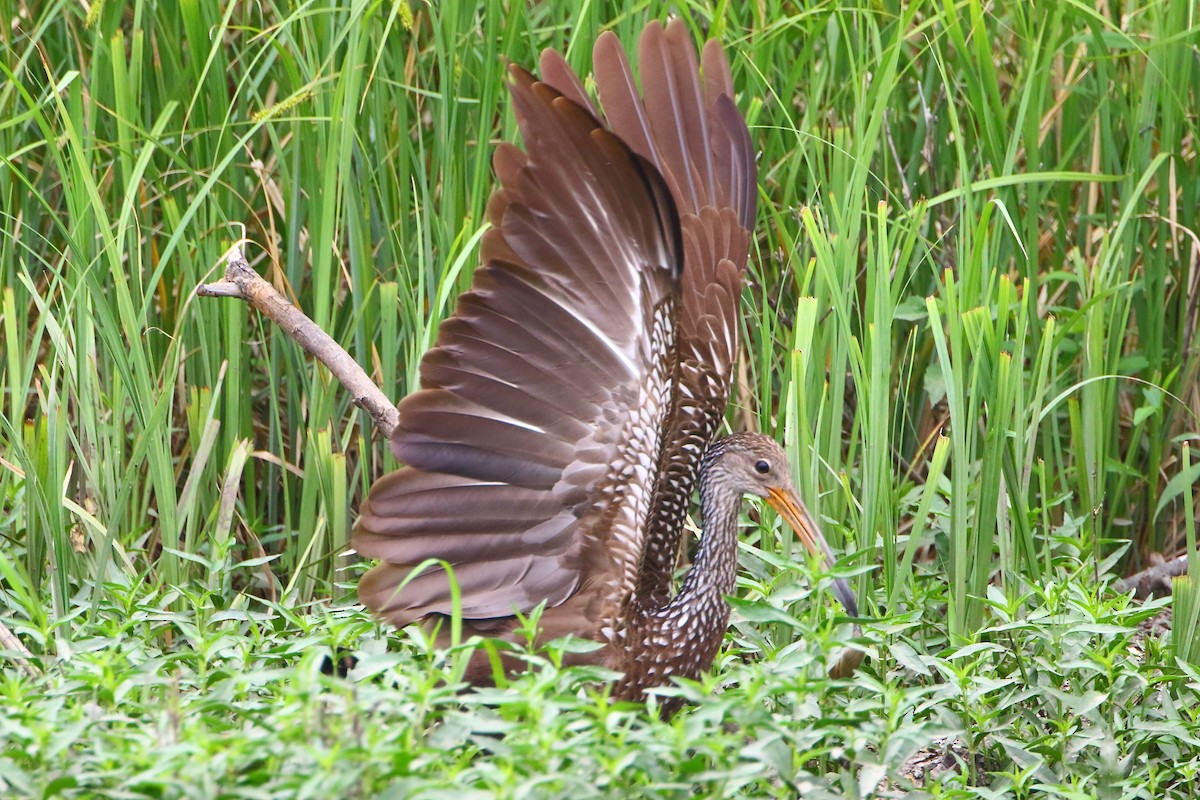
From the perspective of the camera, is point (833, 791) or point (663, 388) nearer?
point (833, 791)

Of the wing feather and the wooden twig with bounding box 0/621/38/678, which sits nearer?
the wooden twig with bounding box 0/621/38/678

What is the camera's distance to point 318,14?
381 centimetres

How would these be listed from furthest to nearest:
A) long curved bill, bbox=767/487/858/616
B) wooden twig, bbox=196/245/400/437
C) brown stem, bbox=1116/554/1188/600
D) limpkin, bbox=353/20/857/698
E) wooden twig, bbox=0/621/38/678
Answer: brown stem, bbox=1116/554/1188/600
wooden twig, bbox=196/245/400/437
long curved bill, bbox=767/487/858/616
wooden twig, bbox=0/621/38/678
limpkin, bbox=353/20/857/698

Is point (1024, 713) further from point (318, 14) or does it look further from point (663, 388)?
point (318, 14)

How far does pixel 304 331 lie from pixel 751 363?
1.23 metres

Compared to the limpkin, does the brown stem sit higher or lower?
lower

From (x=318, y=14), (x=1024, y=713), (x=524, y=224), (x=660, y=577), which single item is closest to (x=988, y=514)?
(x=1024, y=713)

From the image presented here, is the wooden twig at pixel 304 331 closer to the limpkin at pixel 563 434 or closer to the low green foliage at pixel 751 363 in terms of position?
the low green foliage at pixel 751 363

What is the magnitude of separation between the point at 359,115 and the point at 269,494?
40.3 inches

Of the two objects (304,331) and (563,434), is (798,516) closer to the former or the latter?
(563,434)

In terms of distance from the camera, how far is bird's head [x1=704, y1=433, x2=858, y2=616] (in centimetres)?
302

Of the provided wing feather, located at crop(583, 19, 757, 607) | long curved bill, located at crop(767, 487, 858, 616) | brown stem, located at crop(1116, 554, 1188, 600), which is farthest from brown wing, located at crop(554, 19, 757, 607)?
brown stem, located at crop(1116, 554, 1188, 600)

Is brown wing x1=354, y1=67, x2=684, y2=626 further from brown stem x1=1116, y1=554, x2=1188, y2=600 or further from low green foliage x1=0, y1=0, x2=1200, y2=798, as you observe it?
brown stem x1=1116, y1=554, x2=1188, y2=600

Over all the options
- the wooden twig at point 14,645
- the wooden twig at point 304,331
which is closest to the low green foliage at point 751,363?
the wooden twig at point 14,645
